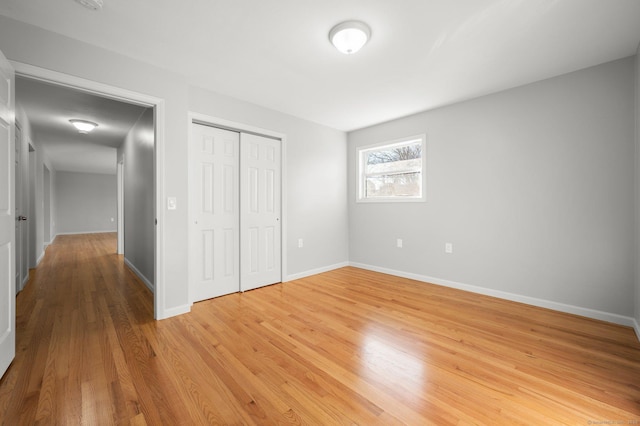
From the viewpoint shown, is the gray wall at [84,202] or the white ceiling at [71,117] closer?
the white ceiling at [71,117]

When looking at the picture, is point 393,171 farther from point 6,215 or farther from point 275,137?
point 6,215

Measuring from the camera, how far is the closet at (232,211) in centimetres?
325

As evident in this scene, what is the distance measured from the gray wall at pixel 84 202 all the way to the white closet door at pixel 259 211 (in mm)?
10694

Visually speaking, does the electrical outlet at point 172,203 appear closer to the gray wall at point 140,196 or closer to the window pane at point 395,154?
the gray wall at point 140,196

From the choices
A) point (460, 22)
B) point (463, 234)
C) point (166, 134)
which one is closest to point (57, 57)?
point (166, 134)

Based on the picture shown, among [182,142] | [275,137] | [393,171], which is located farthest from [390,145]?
[182,142]

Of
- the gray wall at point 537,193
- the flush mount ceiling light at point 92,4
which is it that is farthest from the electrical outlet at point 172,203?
the gray wall at point 537,193

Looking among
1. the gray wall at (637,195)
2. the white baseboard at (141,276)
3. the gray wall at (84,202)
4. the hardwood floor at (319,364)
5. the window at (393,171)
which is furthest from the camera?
the gray wall at (84,202)

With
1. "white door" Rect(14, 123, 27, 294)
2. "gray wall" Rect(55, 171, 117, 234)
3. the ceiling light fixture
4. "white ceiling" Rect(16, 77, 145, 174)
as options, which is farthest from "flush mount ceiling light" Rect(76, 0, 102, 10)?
"gray wall" Rect(55, 171, 117, 234)

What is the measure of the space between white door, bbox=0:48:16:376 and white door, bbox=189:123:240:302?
1.33 metres

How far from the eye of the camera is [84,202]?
1072cm

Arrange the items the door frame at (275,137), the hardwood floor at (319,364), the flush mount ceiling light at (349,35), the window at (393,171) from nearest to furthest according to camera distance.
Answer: the hardwood floor at (319,364), the flush mount ceiling light at (349,35), the door frame at (275,137), the window at (393,171)

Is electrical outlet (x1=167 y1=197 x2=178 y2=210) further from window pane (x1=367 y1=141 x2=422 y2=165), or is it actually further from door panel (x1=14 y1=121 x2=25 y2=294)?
window pane (x1=367 y1=141 x2=422 y2=165)

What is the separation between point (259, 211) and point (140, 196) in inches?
79.3
